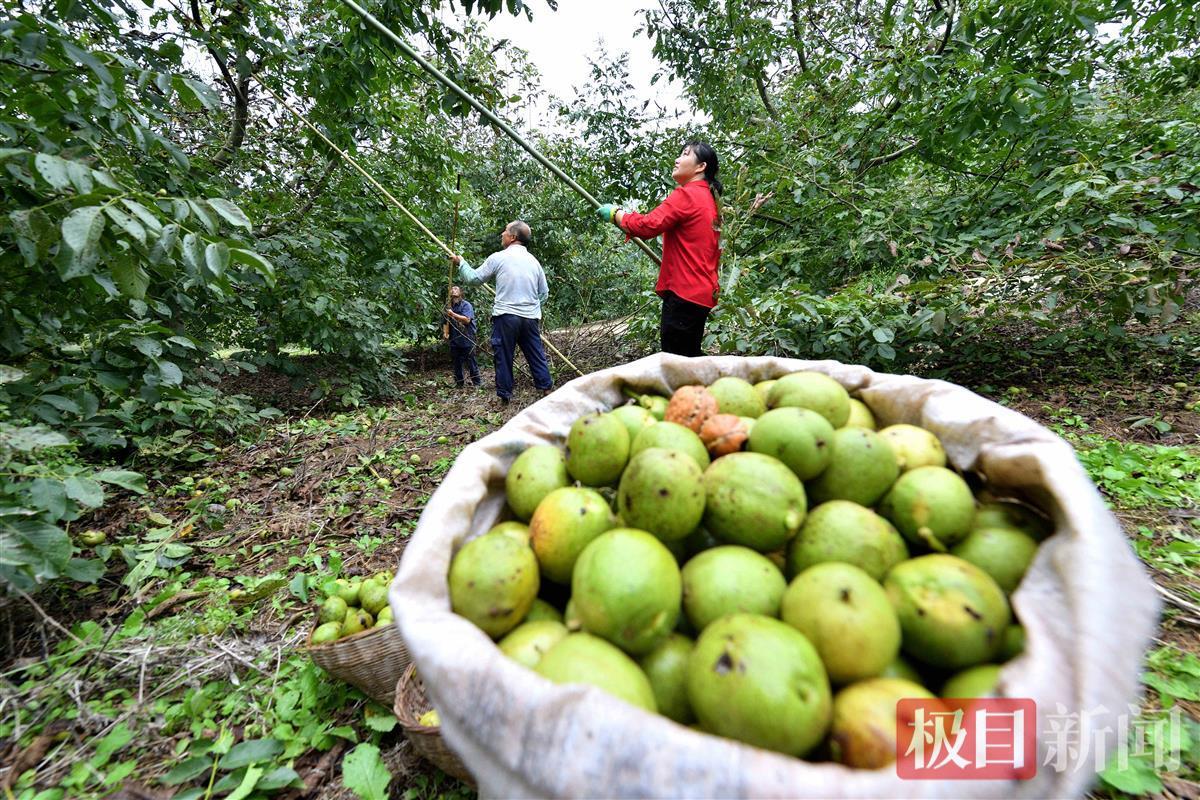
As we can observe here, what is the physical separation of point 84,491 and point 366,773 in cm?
153

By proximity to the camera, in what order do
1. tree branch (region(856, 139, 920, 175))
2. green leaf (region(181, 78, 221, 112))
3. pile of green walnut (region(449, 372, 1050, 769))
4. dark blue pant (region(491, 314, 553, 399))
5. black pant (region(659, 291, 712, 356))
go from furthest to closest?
1. dark blue pant (region(491, 314, 553, 399))
2. tree branch (region(856, 139, 920, 175))
3. black pant (region(659, 291, 712, 356))
4. green leaf (region(181, 78, 221, 112))
5. pile of green walnut (region(449, 372, 1050, 769))

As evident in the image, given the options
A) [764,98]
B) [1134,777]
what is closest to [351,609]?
[1134,777]

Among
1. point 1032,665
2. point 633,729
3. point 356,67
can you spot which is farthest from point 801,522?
point 356,67

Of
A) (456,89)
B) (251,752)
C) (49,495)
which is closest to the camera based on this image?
(251,752)

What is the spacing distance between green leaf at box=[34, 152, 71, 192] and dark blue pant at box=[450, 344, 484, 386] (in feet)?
19.2

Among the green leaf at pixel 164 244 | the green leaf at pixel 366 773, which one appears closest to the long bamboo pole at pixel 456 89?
the green leaf at pixel 164 244

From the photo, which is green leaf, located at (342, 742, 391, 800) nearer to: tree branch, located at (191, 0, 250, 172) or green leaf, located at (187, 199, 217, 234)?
green leaf, located at (187, 199, 217, 234)

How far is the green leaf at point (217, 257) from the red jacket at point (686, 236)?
2.67 m

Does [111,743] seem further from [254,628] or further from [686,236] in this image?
[686,236]

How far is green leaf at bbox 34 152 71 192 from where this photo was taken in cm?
161

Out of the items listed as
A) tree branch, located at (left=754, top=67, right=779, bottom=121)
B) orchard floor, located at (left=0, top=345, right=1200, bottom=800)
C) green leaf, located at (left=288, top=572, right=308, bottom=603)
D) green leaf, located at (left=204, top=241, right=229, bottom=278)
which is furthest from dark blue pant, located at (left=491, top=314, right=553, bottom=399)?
tree branch, located at (left=754, top=67, right=779, bottom=121)

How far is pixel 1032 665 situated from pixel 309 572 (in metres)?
2.85

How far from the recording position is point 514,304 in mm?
5645

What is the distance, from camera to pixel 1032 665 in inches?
33.1
